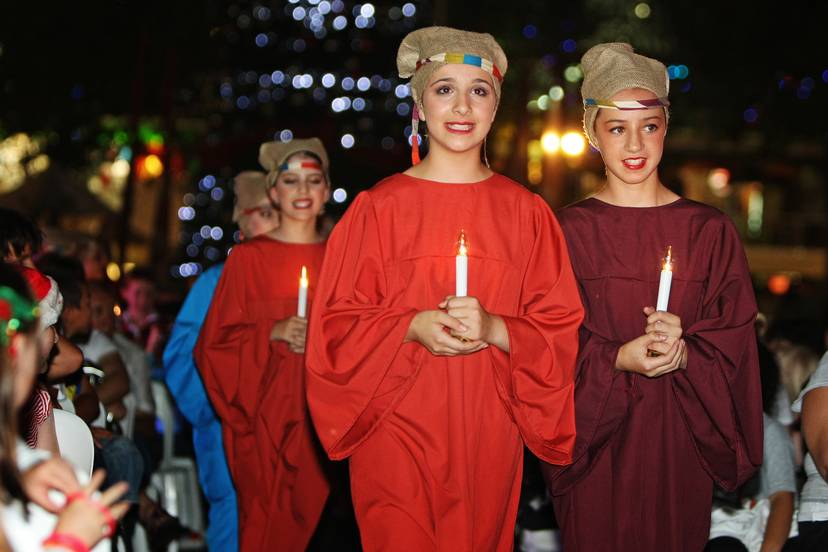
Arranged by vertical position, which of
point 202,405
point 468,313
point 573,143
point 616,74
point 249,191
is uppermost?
point 616,74

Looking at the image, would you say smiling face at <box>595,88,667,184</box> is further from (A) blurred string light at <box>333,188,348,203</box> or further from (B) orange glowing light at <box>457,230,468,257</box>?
(A) blurred string light at <box>333,188,348,203</box>

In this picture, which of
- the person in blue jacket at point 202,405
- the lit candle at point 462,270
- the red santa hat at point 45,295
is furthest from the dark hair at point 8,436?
the person in blue jacket at point 202,405

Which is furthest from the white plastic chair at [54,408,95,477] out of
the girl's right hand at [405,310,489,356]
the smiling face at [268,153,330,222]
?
the smiling face at [268,153,330,222]

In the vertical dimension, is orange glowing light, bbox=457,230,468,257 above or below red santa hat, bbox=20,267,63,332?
above

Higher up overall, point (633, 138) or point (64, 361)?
point (633, 138)

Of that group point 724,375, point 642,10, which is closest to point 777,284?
point 642,10

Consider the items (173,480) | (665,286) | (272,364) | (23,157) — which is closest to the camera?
(665,286)

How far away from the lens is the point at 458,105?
5.14 metres

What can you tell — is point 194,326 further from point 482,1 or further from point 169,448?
point 482,1

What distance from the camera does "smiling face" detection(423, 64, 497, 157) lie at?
5137mm

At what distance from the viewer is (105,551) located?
348cm

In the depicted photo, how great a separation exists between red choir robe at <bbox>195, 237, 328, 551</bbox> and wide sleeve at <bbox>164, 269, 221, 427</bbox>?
557mm

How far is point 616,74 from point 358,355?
5.54 ft

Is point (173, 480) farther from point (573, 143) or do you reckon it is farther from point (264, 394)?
point (573, 143)
